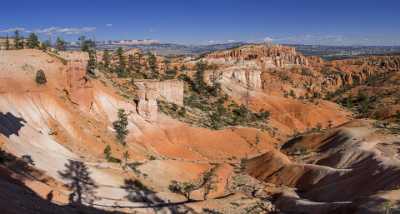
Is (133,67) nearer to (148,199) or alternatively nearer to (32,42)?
(32,42)

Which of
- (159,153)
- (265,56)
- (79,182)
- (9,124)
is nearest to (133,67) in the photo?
(159,153)

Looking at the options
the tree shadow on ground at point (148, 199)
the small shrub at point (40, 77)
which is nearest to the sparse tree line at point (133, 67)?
the small shrub at point (40, 77)

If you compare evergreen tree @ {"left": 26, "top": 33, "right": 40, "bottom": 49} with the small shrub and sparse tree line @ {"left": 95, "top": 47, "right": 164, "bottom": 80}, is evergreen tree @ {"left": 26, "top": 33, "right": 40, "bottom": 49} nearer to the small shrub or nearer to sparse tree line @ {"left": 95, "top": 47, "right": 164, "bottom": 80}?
sparse tree line @ {"left": 95, "top": 47, "right": 164, "bottom": 80}

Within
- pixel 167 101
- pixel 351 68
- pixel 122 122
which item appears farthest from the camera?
pixel 351 68

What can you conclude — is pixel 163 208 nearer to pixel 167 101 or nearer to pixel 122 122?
pixel 122 122

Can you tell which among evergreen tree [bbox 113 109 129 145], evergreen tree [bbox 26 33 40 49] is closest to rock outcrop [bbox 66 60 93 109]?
evergreen tree [bbox 113 109 129 145]

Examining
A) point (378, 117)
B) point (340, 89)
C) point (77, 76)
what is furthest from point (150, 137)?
point (340, 89)

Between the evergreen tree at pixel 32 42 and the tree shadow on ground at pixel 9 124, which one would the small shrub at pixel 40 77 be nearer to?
the tree shadow on ground at pixel 9 124
